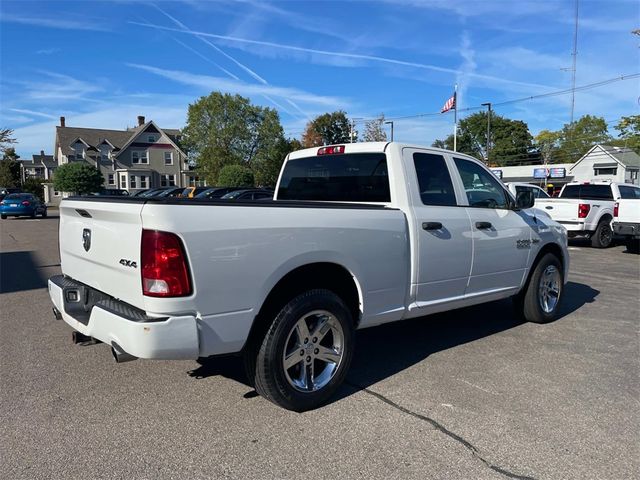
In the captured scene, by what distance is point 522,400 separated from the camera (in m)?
3.91

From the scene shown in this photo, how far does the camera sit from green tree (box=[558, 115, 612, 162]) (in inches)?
3172

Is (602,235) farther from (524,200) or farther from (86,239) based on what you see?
(86,239)

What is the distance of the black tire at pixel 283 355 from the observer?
345 cm

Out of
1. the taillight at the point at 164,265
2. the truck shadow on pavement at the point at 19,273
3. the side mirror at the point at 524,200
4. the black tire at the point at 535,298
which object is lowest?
the truck shadow on pavement at the point at 19,273

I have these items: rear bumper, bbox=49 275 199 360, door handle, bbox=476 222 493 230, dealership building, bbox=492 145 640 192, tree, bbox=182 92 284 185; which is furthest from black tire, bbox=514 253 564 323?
tree, bbox=182 92 284 185

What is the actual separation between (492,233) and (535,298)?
132 cm

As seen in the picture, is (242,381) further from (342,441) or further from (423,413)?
(423,413)

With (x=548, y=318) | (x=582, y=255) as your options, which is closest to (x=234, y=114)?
(x=582, y=255)

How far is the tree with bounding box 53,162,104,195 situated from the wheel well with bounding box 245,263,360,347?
44338 mm

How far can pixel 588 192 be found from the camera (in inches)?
643

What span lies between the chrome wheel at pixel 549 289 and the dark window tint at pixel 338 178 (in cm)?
270

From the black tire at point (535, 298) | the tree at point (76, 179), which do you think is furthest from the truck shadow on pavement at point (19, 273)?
the tree at point (76, 179)

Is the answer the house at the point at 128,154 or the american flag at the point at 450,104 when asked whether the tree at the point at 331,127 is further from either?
the american flag at the point at 450,104

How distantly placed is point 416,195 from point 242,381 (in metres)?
2.17
